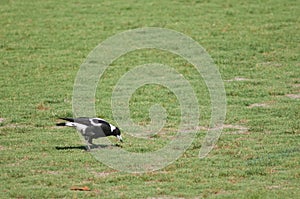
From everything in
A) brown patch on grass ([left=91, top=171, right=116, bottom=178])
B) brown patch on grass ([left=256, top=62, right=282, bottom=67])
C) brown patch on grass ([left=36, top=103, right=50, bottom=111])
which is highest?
brown patch on grass ([left=256, top=62, right=282, bottom=67])

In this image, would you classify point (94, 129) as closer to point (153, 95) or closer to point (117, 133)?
point (117, 133)

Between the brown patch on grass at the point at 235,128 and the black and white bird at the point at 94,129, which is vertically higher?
the black and white bird at the point at 94,129

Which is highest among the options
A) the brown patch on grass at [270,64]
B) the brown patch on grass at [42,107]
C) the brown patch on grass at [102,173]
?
the brown patch on grass at [270,64]

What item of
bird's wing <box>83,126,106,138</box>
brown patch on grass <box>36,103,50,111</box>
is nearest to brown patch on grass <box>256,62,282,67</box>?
brown patch on grass <box>36,103,50,111</box>

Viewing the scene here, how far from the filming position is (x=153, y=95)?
2105cm

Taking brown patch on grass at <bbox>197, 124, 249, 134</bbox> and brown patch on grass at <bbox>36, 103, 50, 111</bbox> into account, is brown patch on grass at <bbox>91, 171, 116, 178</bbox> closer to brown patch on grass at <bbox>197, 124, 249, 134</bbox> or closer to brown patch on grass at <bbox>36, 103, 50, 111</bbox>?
brown patch on grass at <bbox>197, 124, 249, 134</bbox>

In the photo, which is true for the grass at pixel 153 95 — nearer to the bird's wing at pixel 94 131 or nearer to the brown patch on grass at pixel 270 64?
the brown patch on grass at pixel 270 64

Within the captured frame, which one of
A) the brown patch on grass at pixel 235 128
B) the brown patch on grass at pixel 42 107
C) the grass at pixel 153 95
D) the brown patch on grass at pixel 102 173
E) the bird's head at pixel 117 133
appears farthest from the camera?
the brown patch on grass at pixel 42 107

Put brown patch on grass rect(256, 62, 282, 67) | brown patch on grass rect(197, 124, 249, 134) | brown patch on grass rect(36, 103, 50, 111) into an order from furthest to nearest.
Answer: brown patch on grass rect(256, 62, 282, 67) < brown patch on grass rect(36, 103, 50, 111) < brown patch on grass rect(197, 124, 249, 134)

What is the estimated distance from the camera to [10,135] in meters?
16.9

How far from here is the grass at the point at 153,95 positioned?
13.1 m

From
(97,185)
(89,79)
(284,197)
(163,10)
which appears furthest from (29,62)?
(284,197)

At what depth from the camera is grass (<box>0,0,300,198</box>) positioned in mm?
13070

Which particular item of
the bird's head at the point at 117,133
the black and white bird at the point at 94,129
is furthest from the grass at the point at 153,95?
the black and white bird at the point at 94,129
